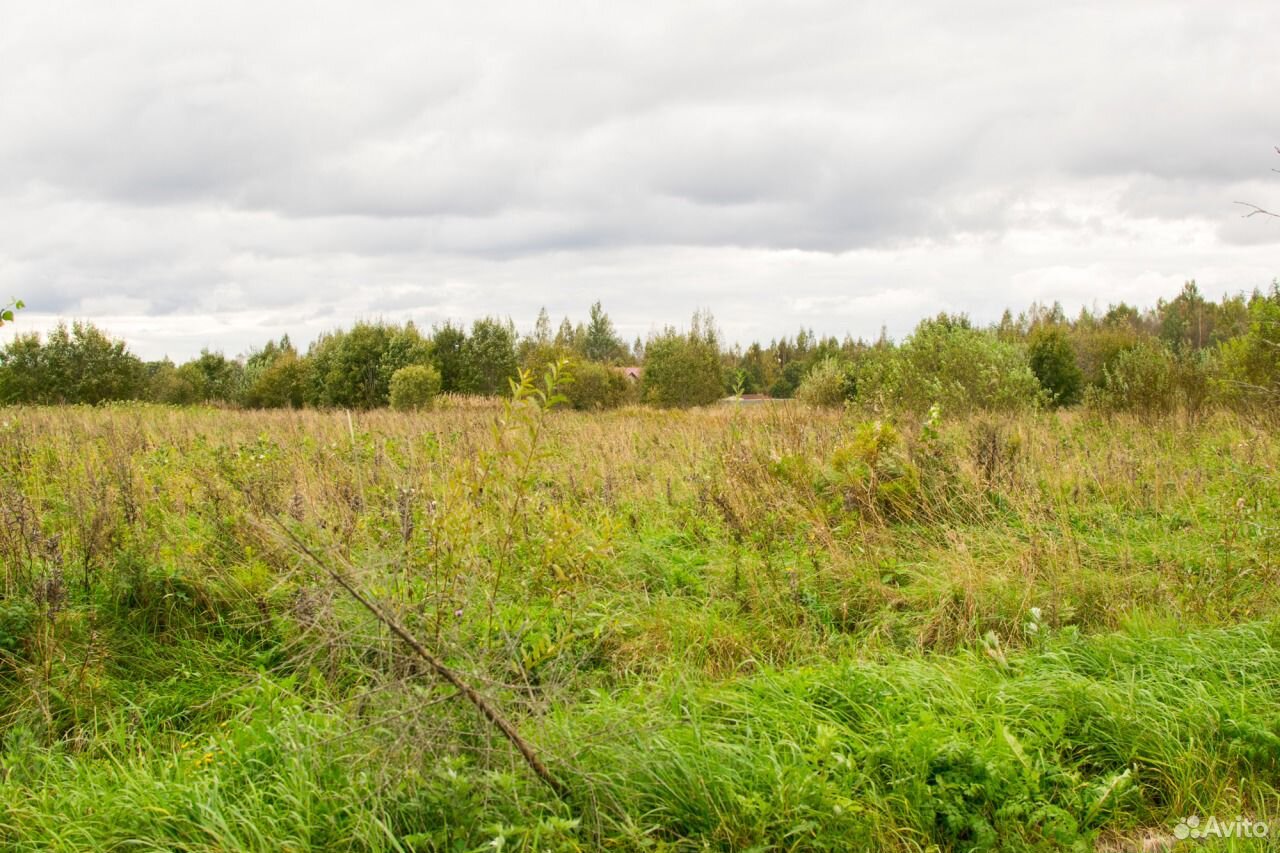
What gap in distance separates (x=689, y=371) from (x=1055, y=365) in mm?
13395

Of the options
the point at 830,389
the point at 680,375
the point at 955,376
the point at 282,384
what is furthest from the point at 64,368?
the point at 955,376

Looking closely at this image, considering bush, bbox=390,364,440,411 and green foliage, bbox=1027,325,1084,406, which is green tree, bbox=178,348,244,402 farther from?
green foliage, bbox=1027,325,1084,406

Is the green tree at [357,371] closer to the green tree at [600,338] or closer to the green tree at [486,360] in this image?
the green tree at [486,360]

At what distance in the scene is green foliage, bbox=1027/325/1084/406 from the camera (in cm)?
2748

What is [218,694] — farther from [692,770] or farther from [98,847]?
[692,770]

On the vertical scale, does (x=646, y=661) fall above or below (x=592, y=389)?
below

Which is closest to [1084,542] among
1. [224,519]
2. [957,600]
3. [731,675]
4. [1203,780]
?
[957,600]

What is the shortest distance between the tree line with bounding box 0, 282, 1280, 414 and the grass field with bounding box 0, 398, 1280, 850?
1285 mm

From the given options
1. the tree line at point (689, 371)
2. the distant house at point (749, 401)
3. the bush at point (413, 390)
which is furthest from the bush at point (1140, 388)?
the bush at point (413, 390)

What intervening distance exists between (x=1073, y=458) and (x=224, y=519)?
7.96m

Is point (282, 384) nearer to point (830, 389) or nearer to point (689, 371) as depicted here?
point (689, 371)

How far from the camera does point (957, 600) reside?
477 cm

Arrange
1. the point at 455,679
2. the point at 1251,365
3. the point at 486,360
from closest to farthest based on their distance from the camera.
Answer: the point at 455,679 → the point at 1251,365 → the point at 486,360

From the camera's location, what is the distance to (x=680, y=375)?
107 feet
